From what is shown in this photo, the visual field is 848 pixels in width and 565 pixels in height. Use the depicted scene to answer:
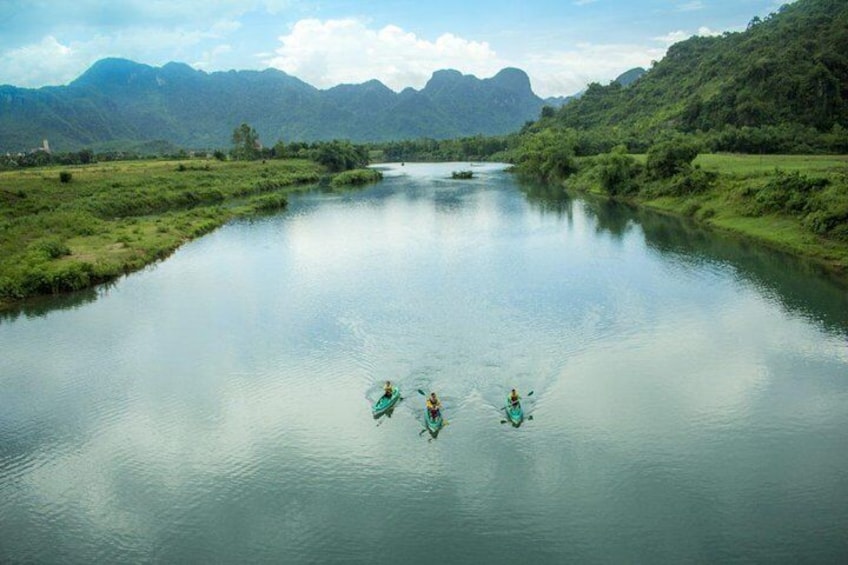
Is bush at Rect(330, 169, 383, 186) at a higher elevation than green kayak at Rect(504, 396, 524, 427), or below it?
higher

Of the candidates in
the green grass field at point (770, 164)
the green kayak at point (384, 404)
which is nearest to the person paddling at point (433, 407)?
the green kayak at point (384, 404)

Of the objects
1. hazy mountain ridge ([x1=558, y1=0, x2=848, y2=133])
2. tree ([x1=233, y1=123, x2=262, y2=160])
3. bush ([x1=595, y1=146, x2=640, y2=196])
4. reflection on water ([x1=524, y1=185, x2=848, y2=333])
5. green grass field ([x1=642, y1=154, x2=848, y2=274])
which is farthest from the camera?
tree ([x1=233, y1=123, x2=262, y2=160])

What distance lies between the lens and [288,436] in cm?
2267

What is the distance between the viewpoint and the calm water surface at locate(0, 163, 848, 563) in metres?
17.2

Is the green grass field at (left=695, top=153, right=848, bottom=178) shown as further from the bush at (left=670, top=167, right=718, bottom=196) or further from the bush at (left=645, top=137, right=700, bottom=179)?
the bush at (left=645, top=137, right=700, bottom=179)

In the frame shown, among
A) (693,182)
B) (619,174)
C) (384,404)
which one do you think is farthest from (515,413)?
(619,174)

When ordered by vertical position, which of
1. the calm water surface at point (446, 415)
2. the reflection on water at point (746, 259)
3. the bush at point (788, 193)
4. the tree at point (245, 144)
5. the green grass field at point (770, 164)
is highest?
the tree at point (245, 144)

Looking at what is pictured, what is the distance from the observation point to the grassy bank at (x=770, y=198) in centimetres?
4522

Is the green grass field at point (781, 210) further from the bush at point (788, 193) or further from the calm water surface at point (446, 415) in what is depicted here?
the calm water surface at point (446, 415)

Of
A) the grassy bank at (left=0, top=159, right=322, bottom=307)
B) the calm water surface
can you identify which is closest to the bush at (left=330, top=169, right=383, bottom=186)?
the grassy bank at (left=0, top=159, right=322, bottom=307)

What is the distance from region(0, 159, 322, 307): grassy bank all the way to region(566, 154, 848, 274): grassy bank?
54.1 meters

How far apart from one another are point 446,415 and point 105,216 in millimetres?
60931

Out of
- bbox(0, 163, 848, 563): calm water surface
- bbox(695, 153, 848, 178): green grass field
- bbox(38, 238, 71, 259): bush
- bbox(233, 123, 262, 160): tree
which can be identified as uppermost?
bbox(233, 123, 262, 160): tree

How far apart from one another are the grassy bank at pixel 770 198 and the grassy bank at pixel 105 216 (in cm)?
5408
